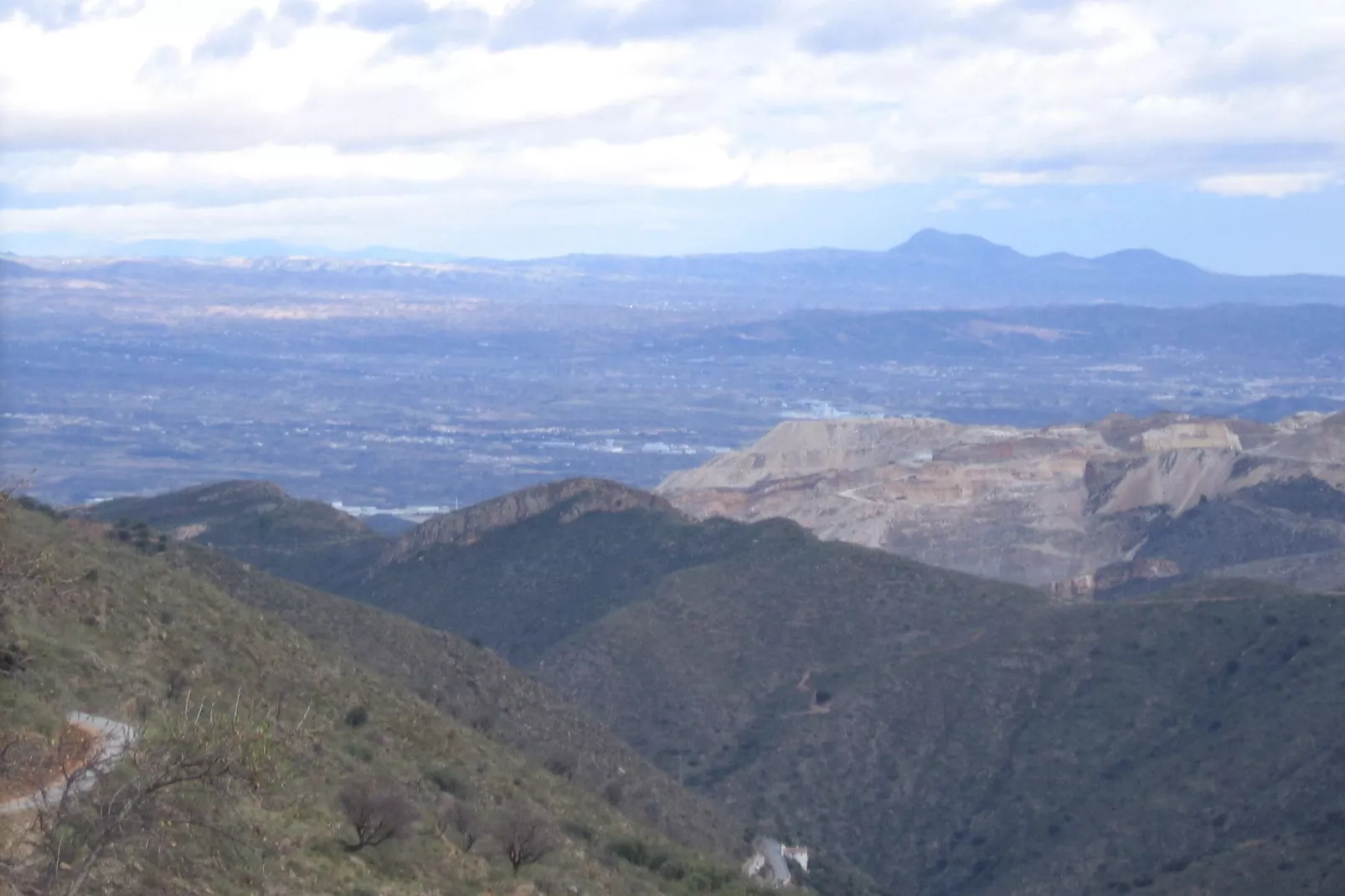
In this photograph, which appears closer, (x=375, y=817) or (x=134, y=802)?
(x=134, y=802)

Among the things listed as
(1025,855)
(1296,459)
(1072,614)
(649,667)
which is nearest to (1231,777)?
(1025,855)

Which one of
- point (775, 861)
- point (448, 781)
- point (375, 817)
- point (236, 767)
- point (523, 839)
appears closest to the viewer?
point (236, 767)

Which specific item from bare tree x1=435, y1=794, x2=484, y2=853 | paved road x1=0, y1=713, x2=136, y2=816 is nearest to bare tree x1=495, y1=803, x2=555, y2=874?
bare tree x1=435, y1=794, x2=484, y2=853

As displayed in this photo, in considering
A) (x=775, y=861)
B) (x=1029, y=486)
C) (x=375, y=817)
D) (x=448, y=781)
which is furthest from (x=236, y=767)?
(x=1029, y=486)

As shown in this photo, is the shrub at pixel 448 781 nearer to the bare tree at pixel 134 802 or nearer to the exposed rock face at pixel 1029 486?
the bare tree at pixel 134 802

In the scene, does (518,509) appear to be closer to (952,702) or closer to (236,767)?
(952,702)

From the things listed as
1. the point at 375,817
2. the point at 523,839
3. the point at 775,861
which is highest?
the point at 375,817

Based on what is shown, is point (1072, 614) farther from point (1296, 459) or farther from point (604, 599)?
point (1296, 459)
